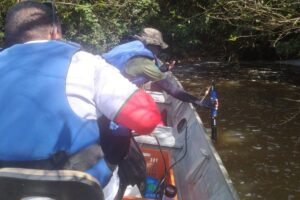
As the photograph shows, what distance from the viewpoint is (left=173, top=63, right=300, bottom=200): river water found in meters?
5.56

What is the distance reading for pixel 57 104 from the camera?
5.05ft

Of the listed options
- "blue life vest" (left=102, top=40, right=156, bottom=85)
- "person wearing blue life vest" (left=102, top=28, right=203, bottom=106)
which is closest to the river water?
"person wearing blue life vest" (left=102, top=28, right=203, bottom=106)

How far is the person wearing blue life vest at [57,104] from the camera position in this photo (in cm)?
152

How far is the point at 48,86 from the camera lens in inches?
61.4

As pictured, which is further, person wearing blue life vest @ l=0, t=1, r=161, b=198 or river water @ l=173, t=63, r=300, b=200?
river water @ l=173, t=63, r=300, b=200

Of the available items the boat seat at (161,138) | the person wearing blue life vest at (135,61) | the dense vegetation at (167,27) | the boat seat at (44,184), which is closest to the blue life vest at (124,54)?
the person wearing blue life vest at (135,61)

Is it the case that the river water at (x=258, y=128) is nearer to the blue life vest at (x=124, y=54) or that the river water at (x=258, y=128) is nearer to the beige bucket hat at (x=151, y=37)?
the beige bucket hat at (x=151, y=37)

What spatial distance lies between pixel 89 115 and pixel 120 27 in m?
13.0

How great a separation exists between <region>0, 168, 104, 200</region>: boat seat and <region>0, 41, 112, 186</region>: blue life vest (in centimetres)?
8

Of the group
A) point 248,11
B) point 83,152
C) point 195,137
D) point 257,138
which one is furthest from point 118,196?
point 248,11

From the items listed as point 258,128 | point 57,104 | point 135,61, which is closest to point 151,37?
point 135,61

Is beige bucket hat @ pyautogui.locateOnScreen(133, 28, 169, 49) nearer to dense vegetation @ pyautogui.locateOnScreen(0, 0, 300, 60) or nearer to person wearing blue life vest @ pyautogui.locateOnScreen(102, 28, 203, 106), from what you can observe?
person wearing blue life vest @ pyautogui.locateOnScreen(102, 28, 203, 106)

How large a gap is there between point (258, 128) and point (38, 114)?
648 centimetres

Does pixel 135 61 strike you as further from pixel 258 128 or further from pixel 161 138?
pixel 258 128
